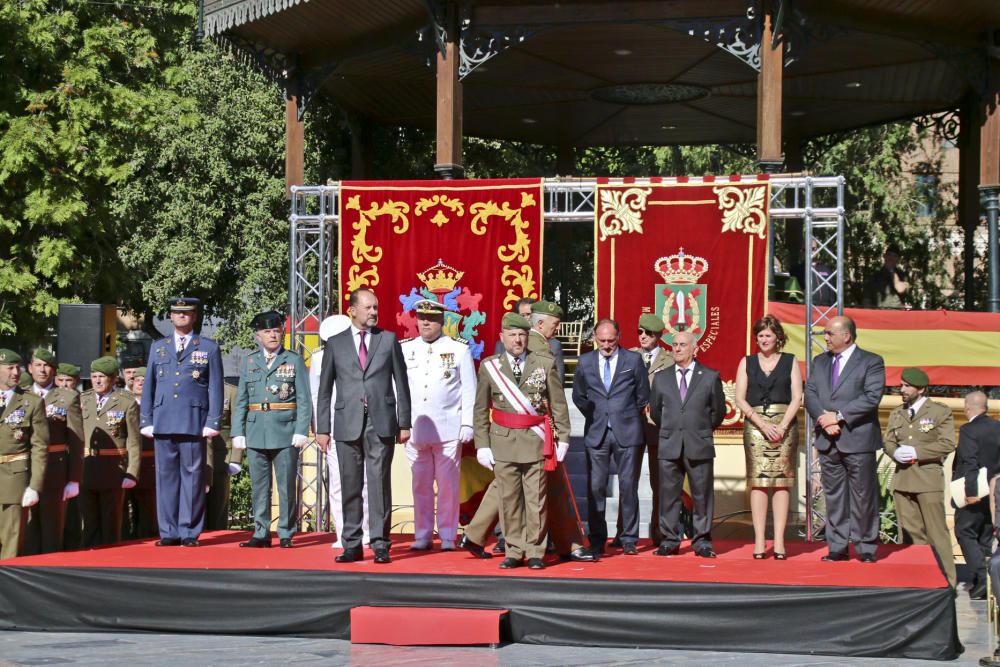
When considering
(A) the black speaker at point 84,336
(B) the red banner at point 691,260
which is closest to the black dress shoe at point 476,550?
(B) the red banner at point 691,260

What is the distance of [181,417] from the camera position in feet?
33.3

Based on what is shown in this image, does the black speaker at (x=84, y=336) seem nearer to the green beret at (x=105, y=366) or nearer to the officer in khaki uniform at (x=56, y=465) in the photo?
the green beret at (x=105, y=366)

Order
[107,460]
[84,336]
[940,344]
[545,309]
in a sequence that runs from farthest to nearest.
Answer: [940,344]
[84,336]
[107,460]
[545,309]

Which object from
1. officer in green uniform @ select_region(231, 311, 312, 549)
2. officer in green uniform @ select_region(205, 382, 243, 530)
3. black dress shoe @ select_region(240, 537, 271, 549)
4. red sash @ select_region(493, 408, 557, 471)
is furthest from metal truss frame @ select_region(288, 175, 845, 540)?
red sash @ select_region(493, 408, 557, 471)

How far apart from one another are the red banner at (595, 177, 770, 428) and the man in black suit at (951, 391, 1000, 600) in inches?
76.7

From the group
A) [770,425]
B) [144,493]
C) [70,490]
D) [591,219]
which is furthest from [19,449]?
[770,425]

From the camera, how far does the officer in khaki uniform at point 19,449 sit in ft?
33.2

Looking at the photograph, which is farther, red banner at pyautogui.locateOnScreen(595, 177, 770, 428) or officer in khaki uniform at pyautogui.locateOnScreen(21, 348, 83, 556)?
red banner at pyautogui.locateOnScreen(595, 177, 770, 428)

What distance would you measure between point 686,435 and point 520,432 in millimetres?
1464

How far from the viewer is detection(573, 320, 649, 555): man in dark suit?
32.7 feet

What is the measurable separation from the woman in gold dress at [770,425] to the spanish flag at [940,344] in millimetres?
5900

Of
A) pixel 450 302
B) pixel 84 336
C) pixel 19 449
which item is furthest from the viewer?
pixel 84 336

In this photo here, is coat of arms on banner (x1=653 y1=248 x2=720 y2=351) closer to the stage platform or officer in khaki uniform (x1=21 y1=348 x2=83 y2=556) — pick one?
the stage platform

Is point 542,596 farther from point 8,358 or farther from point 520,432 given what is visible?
point 8,358
